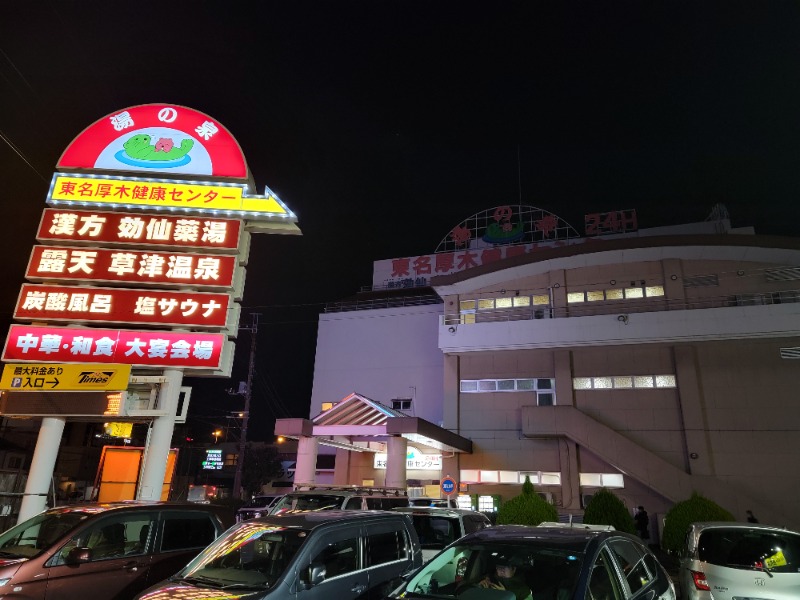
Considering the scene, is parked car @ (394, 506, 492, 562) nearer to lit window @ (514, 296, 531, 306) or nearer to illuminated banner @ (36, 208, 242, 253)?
illuminated banner @ (36, 208, 242, 253)

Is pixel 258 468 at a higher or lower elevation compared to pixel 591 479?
lower

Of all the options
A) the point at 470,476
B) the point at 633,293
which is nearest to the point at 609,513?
the point at 470,476

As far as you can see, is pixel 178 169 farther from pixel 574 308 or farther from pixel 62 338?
pixel 574 308

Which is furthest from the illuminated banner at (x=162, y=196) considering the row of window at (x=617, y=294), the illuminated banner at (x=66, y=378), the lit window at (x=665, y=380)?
the lit window at (x=665, y=380)

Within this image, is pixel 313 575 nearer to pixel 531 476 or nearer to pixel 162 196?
pixel 162 196

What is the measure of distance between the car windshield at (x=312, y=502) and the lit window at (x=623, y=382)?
16.1 m

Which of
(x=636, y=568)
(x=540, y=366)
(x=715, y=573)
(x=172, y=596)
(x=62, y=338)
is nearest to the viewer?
(x=172, y=596)

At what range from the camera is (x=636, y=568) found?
5.05 meters

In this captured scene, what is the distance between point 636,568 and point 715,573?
2246 millimetres

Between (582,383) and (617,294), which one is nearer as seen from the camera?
(582,383)

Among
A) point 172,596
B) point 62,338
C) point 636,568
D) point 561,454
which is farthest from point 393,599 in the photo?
point 561,454

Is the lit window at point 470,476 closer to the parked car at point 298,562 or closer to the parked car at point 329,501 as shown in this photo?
the parked car at point 329,501

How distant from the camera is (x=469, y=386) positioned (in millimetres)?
25156

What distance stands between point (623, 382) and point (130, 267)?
2034cm
